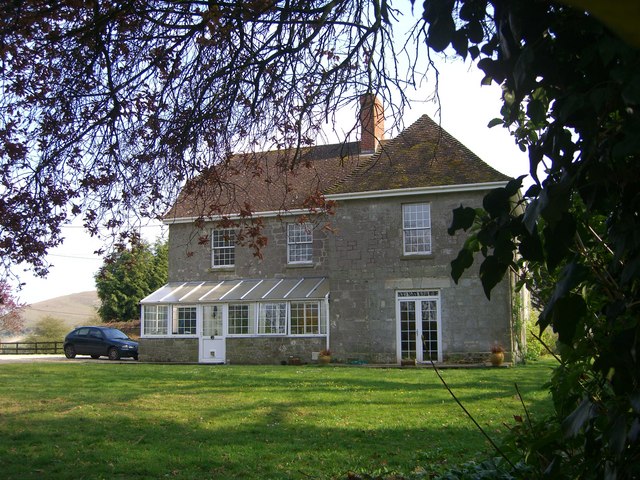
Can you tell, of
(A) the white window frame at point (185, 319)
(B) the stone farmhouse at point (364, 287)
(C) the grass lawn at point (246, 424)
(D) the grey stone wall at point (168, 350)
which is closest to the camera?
(C) the grass lawn at point (246, 424)

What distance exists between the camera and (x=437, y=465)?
6.97m

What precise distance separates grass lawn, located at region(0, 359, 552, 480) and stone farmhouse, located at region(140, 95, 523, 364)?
5841 mm

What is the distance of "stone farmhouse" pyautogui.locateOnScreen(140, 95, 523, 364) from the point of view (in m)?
23.0

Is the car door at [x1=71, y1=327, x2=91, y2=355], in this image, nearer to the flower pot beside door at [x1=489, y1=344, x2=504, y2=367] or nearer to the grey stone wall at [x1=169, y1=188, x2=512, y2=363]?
the grey stone wall at [x1=169, y1=188, x2=512, y2=363]

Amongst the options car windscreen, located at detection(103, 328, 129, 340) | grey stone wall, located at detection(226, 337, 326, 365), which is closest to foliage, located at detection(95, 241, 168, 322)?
car windscreen, located at detection(103, 328, 129, 340)

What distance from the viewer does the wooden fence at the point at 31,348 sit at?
4278cm

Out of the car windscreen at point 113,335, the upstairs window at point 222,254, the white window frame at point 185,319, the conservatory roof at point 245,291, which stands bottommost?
the car windscreen at point 113,335

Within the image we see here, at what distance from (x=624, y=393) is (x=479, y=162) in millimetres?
22135

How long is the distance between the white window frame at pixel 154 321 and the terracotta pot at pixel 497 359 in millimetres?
13868

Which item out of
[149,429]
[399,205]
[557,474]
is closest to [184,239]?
[399,205]

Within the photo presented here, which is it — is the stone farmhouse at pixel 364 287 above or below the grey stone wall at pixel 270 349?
above

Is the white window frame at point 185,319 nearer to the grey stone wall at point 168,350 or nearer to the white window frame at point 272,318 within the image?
the grey stone wall at point 168,350

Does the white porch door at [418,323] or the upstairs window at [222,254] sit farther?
the upstairs window at [222,254]

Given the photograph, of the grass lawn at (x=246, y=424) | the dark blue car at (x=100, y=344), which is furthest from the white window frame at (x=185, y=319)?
the grass lawn at (x=246, y=424)
